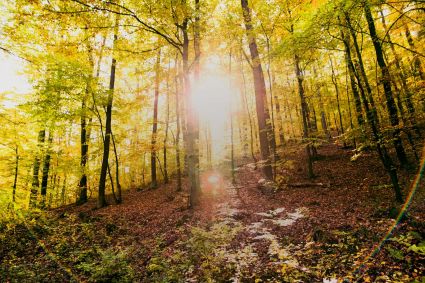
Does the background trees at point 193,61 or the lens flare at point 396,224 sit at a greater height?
the background trees at point 193,61

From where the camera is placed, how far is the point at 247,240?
666cm

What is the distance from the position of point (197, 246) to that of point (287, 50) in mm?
7254

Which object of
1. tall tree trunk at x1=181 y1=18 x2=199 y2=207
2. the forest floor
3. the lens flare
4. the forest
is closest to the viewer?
the lens flare

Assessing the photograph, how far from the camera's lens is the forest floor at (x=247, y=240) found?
4570 mm

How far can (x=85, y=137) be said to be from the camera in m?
16.7

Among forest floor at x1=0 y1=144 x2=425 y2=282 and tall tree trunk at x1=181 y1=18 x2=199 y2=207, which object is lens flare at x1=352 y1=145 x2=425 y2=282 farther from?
tall tree trunk at x1=181 y1=18 x2=199 y2=207

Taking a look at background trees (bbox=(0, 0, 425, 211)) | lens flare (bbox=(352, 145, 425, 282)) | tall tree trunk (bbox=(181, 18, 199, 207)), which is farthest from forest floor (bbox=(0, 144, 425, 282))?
background trees (bbox=(0, 0, 425, 211))

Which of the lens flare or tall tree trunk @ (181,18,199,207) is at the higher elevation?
tall tree trunk @ (181,18,199,207)

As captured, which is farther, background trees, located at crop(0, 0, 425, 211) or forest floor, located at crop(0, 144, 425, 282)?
background trees, located at crop(0, 0, 425, 211)

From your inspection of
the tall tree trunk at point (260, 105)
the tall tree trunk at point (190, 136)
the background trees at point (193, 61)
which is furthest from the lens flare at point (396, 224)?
the tall tree trunk at point (190, 136)

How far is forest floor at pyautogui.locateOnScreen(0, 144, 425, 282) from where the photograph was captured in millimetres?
4570

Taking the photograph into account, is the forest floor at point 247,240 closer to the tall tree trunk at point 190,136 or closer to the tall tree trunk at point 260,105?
the tall tree trunk at point 190,136

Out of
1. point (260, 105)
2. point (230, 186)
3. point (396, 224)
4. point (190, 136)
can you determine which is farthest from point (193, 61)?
point (396, 224)

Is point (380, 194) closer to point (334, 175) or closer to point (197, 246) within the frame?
point (334, 175)
